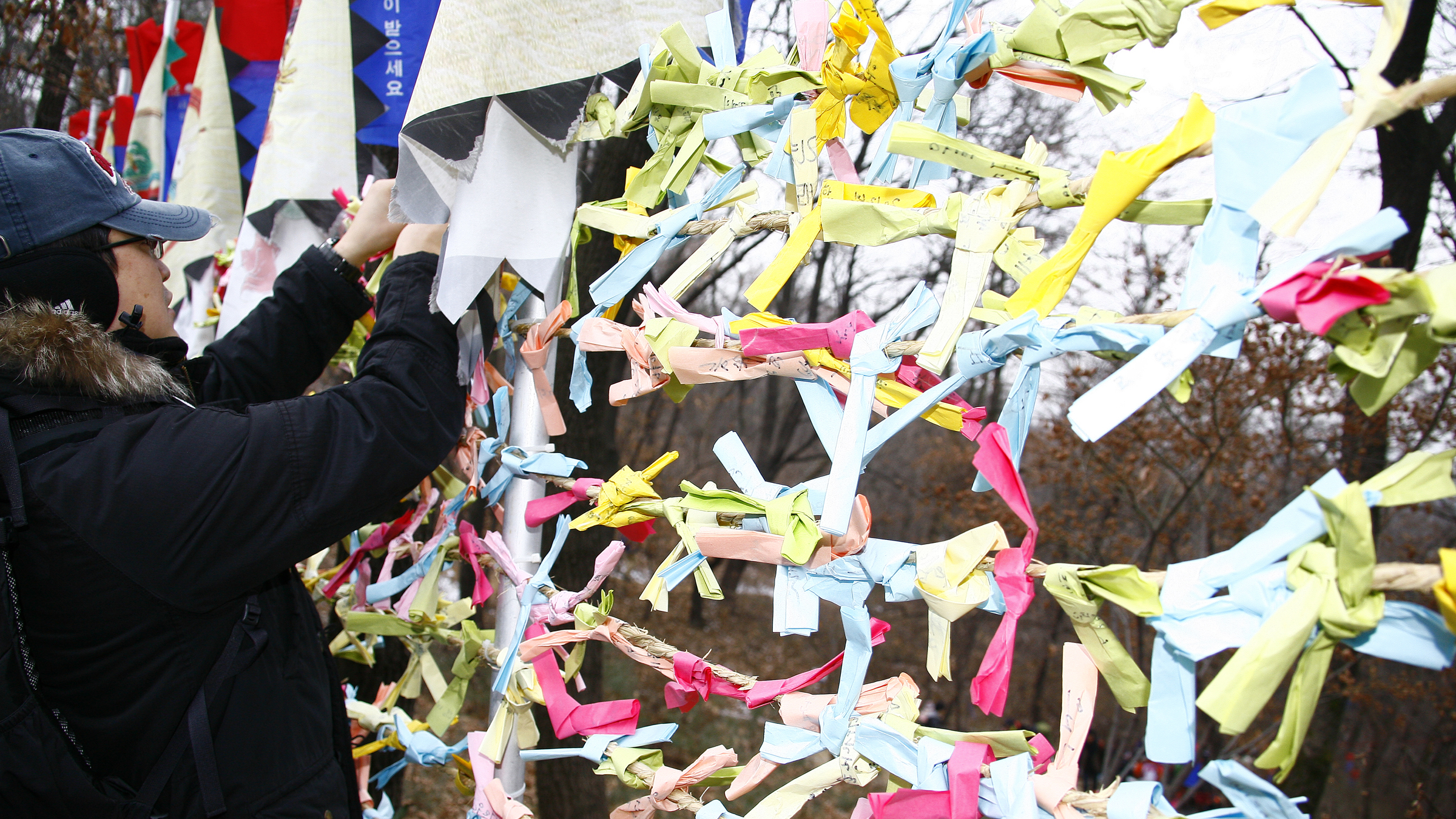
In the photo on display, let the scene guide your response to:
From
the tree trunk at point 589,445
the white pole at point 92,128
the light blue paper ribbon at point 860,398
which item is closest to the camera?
the light blue paper ribbon at point 860,398

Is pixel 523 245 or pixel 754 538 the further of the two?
pixel 523 245

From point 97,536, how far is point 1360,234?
1141 millimetres

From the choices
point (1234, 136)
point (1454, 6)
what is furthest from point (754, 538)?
point (1454, 6)

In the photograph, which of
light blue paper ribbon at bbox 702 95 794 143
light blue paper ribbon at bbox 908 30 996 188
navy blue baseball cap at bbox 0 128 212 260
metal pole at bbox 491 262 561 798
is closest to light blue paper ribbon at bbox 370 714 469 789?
metal pole at bbox 491 262 561 798

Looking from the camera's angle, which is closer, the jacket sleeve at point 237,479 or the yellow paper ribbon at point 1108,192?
the yellow paper ribbon at point 1108,192

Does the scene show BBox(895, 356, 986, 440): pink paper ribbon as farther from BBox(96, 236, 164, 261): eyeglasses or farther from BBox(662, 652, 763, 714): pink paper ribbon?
BBox(96, 236, 164, 261): eyeglasses

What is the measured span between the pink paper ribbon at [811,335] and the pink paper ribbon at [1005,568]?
0.48 ft

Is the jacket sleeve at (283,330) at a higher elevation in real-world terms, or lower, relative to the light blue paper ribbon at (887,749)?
higher

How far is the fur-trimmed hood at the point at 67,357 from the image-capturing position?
0.87 meters

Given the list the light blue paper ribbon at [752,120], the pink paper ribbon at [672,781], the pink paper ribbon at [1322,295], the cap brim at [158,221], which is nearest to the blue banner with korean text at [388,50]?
the cap brim at [158,221]

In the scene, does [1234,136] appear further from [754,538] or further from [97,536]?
[97,536]

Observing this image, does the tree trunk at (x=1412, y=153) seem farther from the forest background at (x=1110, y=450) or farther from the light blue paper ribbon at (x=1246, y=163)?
the light blue paper ribbon at (x=1246, y=163)

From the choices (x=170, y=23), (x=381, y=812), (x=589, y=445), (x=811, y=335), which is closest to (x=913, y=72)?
(x=811, y=335)

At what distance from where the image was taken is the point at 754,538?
76 cm
